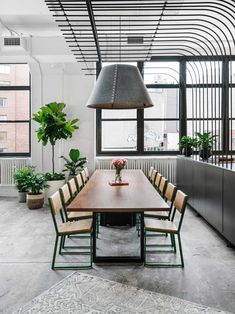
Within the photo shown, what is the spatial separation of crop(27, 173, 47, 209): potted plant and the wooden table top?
6.33 ft

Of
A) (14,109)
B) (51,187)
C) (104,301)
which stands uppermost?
(14,109)

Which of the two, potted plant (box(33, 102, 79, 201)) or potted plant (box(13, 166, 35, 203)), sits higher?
potted plant (box(33, 102, 79, 201))

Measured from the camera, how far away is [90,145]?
721 cm

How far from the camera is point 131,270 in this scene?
10.3 feet

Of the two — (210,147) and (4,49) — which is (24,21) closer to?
(4,49)

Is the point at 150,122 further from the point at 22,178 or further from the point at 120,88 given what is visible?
the point at 120,88

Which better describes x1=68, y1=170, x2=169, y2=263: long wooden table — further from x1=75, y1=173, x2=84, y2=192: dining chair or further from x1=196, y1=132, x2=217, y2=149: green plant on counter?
x1=196, y1=132, x2=217, y2=149: green plant on counter

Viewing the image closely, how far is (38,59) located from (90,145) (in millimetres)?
2252

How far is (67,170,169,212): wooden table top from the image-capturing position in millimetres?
2955

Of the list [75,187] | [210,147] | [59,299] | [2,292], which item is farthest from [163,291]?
[210,147]

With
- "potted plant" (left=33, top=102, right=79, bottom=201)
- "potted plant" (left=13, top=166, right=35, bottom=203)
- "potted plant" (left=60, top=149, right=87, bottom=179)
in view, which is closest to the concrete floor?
"potted plant" (left=13, top=166, right=35, bottom=203)

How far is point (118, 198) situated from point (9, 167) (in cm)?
460

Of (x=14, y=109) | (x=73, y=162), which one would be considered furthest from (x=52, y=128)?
(x=14, y=109)

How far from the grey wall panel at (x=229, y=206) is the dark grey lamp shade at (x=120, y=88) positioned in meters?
1.37
